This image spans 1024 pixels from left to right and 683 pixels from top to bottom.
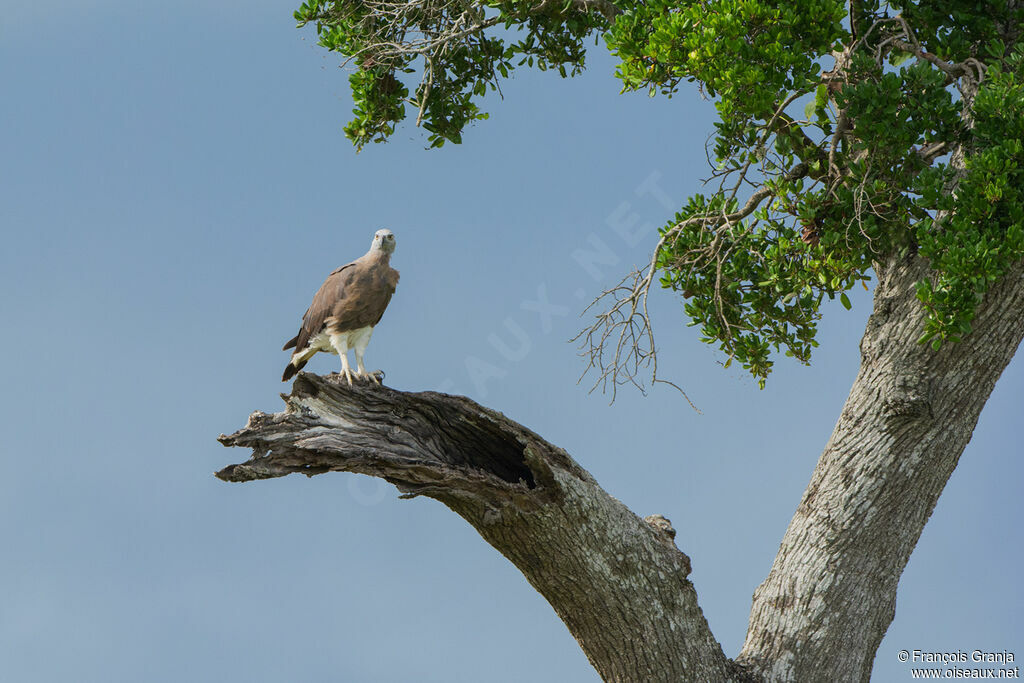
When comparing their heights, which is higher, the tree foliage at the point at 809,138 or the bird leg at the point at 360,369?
the tree foliage at the point at 809,138

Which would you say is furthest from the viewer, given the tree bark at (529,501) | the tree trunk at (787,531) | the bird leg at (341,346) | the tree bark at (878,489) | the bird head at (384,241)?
the bird head at (384,241)

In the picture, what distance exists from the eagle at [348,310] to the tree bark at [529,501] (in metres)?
0.57

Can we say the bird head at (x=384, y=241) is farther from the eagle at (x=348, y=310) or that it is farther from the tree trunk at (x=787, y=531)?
the tree trunk at (x=787, y=531)

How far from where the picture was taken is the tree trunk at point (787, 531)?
5246 millimetres

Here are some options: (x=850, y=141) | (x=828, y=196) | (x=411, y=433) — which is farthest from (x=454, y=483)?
(x=850, y=141)

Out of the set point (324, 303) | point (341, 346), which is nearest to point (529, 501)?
point (341, 346)

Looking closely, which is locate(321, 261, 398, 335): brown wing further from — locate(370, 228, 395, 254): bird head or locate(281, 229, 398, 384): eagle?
locate(370, 228, 395, 254): bird head

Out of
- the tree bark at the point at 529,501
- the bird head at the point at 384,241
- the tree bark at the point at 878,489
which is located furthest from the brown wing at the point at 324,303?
the tree bark at the point at 878,489

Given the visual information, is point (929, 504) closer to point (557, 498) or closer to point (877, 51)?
point (557, 498)

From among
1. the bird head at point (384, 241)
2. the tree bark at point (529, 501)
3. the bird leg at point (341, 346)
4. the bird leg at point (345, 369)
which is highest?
the bird head at point (384, 241)

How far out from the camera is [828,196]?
577cm

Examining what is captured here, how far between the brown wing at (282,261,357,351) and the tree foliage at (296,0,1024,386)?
1658mm

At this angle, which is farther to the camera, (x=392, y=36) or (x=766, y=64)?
(x=392, y=36)

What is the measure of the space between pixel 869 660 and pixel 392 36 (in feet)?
18.5
